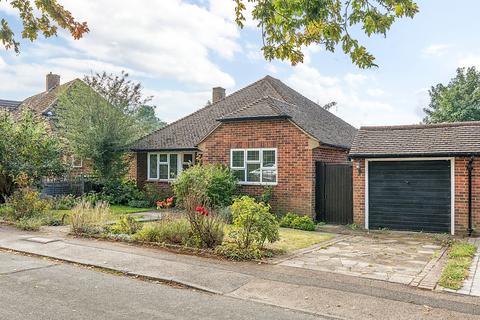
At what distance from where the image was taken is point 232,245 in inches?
349

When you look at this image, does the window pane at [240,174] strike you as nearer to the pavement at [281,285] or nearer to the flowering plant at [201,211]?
the flowering plant at [201,211]

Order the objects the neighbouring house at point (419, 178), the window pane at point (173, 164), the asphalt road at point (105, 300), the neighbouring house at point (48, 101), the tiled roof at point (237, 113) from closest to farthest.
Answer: the asphalt road at point (105, 300)
the neighbouring house at point (419, 178)
the tiled roof at point (237, 113)
the window pane at point (173, 164)
the neighbouring house at point (48, 101)

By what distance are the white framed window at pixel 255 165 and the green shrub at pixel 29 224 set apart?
7.17 metres

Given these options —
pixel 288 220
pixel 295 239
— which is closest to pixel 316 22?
pixel 295 239

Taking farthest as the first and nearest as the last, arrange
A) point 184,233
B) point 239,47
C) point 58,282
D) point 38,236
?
point 239,47 < point 38,236 < point 184,233 < point 58,282

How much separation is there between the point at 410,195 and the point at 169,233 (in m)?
7.61

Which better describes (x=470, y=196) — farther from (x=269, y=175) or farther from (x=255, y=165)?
(x=255, y=165)

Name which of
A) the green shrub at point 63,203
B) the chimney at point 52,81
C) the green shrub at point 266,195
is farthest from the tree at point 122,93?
the chimney at point 52,81

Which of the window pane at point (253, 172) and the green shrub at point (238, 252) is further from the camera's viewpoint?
the window pane at point (253, 172)

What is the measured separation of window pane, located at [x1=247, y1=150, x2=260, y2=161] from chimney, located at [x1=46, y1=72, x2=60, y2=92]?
2514 centimetres

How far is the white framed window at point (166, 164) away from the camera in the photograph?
64.6 ft

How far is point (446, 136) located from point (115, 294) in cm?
1086

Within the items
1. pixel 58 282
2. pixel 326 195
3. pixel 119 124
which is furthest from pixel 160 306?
pixel 119 124

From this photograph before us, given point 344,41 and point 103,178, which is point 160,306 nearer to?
point 344,41
